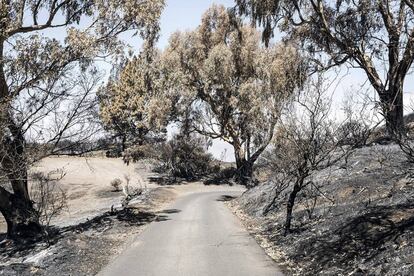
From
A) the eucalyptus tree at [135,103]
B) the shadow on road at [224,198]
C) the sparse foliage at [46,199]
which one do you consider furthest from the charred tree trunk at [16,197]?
the eucalyptus tree at [135,103]

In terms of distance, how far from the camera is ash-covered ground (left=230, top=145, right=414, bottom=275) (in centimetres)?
991

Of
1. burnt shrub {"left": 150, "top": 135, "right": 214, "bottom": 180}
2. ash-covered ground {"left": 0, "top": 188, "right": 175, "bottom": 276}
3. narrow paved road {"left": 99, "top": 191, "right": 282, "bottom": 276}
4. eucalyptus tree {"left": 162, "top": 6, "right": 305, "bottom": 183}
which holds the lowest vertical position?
narrow paved road {"left": 99, "top": 191, "right": 282, "bottom": 276}

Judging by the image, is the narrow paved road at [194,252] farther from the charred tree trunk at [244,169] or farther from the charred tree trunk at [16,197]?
the charred tree trunk at [244,169]

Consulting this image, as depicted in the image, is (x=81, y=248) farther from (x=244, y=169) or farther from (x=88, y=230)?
(x=244, y=169)

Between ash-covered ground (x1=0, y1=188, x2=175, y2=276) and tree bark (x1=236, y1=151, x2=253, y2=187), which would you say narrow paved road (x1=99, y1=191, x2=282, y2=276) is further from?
tree bark (x1=236, y1=151, x2=253, y2=187)

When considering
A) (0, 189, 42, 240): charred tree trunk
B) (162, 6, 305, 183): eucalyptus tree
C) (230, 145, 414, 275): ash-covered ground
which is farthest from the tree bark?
(0, 189, 42, 240): charred tree trunk

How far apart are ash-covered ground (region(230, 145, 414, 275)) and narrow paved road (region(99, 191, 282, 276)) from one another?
739mm

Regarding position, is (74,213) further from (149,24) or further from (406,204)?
(406,204)

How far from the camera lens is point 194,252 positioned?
47.5ft

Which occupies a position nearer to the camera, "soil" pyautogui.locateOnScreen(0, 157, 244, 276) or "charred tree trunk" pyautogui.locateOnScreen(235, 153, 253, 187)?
"soil" pyautogui.locateOnScreen(0, 157, 244, 276)

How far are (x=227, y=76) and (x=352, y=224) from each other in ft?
97.0

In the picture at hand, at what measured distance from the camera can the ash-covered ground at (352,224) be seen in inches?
390

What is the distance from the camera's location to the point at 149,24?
69.4 feet

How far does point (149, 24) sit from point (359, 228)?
13634 millimetres
